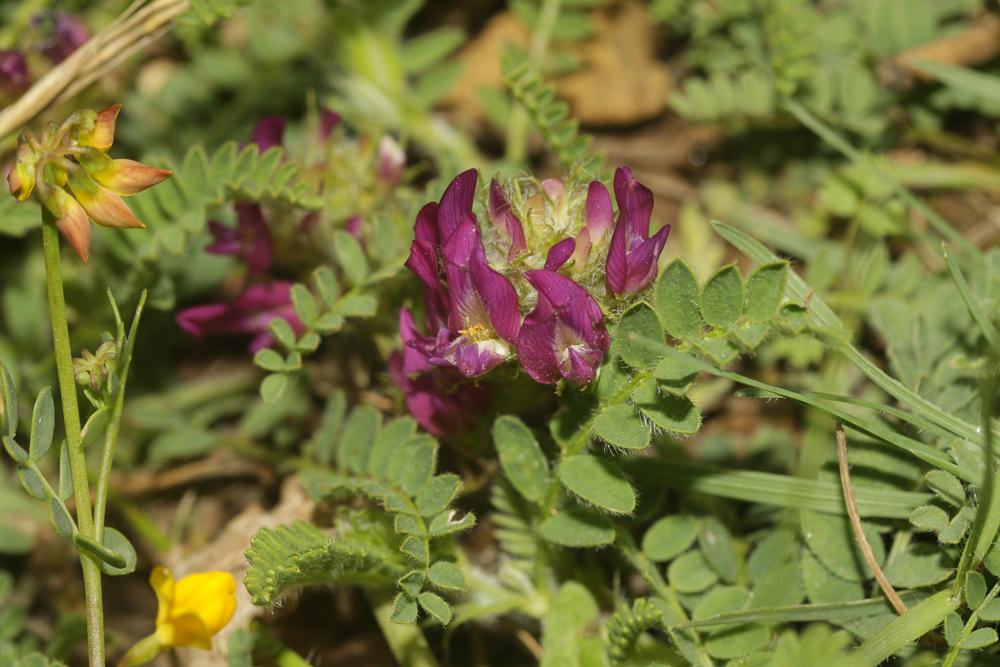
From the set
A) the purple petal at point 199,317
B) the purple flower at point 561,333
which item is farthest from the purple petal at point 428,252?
the purple petal at point 199,317

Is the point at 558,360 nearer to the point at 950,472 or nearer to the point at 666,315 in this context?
the point at 666,315

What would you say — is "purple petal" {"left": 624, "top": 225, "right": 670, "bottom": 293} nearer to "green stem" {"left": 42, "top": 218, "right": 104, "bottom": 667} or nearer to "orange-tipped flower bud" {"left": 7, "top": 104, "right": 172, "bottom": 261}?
"orange-tipped flower bud" {"left": 7, "top": 104, "right": 172, "bottom": 261}

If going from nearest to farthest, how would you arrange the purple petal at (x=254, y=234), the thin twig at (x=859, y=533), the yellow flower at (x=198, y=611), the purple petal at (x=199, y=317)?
the thin twig at (x=859, y=533) < the yellow flower at (x=198, y=611) < the purple petal at (x=254, y=234) < the purple petal at (x=199, y=317)

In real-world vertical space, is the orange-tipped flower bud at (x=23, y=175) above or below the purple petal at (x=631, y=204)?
above

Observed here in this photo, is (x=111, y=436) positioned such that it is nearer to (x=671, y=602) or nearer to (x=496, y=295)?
(x=496, y=295)

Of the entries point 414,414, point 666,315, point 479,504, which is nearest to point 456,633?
point 479,504

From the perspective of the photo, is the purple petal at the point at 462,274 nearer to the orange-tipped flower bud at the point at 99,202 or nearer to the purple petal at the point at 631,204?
the purple petal at the point at 631,204

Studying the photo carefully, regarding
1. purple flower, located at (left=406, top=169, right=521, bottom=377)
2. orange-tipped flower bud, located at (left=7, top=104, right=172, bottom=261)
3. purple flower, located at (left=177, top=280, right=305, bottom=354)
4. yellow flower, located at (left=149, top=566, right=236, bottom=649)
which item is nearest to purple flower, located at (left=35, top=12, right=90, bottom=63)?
purple flower, located at (left=177, top=280, right=305, bottom=354)
